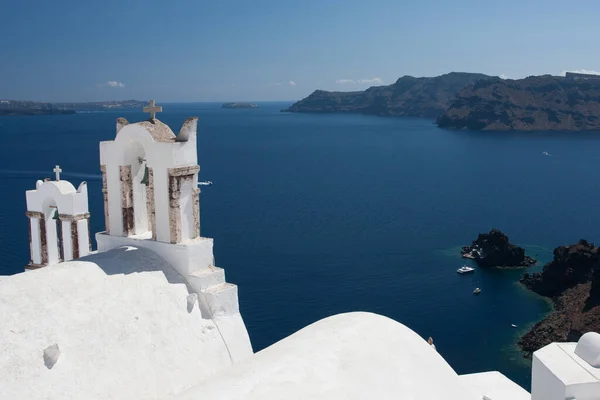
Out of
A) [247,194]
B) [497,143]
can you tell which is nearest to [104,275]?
[247,194]

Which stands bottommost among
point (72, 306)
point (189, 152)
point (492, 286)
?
point (492, 286)

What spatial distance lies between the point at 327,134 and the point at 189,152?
153131 mm

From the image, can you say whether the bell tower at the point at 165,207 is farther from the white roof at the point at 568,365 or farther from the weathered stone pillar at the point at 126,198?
the white roof at the point at 568,365

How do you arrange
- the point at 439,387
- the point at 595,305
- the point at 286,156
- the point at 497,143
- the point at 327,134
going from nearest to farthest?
1. the point at 439,387
2. the point at 595,305
3. the point at 286,156
4. the point at 497,143
5. the point at 327,134

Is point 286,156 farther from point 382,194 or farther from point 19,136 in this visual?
point 19,136

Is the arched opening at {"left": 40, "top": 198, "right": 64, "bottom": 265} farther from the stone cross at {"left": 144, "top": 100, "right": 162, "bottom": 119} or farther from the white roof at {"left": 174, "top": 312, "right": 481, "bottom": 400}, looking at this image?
the white roof at {"left": 174, "top": 312, "right": 481, "bottom": 400}

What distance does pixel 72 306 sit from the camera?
8062mm

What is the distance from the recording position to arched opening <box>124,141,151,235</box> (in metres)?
10.9

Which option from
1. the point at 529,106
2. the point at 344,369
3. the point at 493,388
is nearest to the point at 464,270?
the point at 493,388

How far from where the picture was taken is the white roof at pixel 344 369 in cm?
733

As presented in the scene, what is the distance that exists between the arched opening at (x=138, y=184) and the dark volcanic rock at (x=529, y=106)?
164m

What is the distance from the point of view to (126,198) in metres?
10.9

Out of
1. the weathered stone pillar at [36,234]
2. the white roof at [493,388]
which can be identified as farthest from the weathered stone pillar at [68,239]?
the white roof at [493,388]

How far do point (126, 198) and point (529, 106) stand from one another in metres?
178
